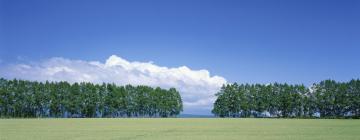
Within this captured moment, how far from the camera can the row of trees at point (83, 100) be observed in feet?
405

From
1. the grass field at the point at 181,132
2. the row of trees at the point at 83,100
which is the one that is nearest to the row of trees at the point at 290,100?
the row of trees at the point at 83,100

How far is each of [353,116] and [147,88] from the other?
64.7 metres

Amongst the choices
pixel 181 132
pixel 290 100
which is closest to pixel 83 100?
pixel 290 100

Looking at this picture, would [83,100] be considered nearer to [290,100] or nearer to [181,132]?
[290,100]

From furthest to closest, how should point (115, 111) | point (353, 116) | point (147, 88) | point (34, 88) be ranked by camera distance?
point (147, 88)
point (115, 111)
point (34, 88)
point (353, 116)

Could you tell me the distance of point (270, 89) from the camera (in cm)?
13838

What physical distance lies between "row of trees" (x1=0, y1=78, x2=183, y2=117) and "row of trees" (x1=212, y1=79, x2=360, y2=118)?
18.7m

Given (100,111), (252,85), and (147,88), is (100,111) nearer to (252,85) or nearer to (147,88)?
(147,88)

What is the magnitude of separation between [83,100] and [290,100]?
6356 cm

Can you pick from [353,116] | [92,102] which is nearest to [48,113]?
[92,102]

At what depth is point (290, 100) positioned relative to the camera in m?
133

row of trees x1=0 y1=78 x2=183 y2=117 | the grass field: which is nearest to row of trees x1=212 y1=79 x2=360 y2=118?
row of trees x1=0 y1=78 x2=183 y2=117

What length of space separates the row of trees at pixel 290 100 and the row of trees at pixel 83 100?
18.7 metres

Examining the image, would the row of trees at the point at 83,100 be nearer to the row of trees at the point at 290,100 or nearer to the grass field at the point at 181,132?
the row of trees at the point at 290,100
